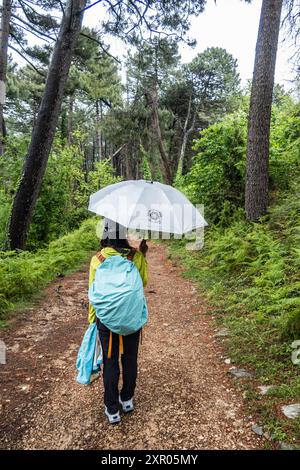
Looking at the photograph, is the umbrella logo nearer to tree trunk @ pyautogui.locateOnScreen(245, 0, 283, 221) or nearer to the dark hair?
the dark hair

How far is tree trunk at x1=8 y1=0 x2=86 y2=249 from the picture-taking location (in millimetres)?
7125

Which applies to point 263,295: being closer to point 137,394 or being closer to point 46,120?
point 137,394

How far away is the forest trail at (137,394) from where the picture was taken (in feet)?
8.87

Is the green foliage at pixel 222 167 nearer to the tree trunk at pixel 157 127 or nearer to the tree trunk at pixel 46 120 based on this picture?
the tree trunk at pixel 46 120

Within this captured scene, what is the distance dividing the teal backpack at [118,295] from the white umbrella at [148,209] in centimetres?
38

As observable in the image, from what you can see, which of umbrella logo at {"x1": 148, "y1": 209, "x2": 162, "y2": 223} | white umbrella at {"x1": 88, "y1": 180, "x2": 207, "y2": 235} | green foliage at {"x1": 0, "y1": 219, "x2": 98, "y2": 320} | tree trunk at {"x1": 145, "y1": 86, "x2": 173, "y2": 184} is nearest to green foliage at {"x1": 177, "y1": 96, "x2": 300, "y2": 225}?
green foliage at {"x1": 0, "y1": 219, "x2": 98, "y2": 320}

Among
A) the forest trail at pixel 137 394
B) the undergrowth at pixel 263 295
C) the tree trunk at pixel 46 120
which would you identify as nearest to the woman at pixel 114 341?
the forest trail at pixel 137 394

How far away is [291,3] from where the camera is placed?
8.14m

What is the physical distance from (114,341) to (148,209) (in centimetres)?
116

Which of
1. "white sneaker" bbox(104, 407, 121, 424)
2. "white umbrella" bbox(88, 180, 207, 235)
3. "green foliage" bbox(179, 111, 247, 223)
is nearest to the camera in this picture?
"white umbrella" bbox(88, 180, 207, 235)

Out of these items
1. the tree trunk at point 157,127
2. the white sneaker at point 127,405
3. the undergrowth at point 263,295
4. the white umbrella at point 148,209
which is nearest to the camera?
the white umbrella at point 148,209

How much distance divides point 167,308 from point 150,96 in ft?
54.3

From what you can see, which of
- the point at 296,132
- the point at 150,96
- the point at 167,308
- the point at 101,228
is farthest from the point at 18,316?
the point at 150,96

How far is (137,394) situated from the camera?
334 centimetres
